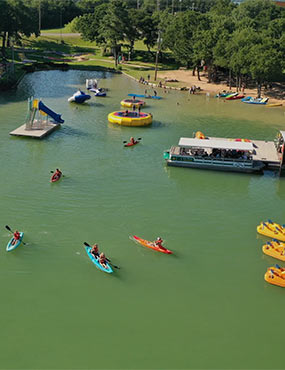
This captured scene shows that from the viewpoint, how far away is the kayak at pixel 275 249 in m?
29.6

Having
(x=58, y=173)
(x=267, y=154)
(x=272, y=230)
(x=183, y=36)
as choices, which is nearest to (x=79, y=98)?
(x=58, y=173)

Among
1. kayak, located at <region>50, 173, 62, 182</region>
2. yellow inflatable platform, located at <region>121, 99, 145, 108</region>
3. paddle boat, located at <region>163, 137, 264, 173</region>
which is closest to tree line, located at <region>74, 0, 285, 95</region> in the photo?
yellow inflatable platform, located at <region>121, 99, 145, 108</region>

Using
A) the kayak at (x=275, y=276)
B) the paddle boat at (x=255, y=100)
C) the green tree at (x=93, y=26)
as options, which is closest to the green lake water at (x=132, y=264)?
the kayak at (x=275, y=276)

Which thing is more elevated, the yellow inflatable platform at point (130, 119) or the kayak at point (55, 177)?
the yellow inflatable platform at point (130, 119)

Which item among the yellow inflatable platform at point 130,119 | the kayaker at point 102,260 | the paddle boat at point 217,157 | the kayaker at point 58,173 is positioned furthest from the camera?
the yellow inflatable platform at point 130,119

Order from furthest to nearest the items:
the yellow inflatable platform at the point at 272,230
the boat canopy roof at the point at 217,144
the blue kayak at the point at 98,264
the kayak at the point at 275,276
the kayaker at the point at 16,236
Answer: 1. the boat canopy roof at the point at 217,144
2. the yellow inflatable platform at the point at 272,230
3. the kayaker at the point at 16,236
4. the blue kayak at the point at 98,264
5. the kayak at the point at 275,276

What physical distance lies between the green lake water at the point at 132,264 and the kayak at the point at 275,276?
0.45 m

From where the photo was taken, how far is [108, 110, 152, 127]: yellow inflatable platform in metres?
58.3

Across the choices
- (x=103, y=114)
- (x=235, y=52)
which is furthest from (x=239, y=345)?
(x=235, y=52)

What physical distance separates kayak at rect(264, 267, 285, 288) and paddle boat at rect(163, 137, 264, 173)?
18.6 metres

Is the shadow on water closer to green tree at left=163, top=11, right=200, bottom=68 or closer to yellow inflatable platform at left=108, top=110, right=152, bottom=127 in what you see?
yellow inflatable platform at left=108, top=110, right=152, bottom=127

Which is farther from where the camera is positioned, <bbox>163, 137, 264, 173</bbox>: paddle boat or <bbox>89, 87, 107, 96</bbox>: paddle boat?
<bbox>89, 87, 107, 96</bbox>: paddle boat

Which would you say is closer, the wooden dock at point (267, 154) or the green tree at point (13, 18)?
the wooden dock at point (267, 154)

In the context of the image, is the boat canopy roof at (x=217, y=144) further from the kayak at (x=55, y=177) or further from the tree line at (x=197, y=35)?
the tree line at (x=197, y=35)
